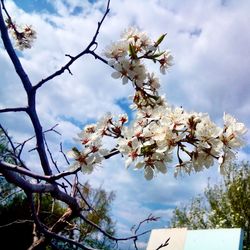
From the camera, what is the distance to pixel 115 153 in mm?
1605

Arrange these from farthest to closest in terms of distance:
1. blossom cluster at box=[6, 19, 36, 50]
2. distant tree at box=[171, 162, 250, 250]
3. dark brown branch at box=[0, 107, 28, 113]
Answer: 1. distant tree at box=[171, 162, 250, 250]
2. blossom cluster at box=[6, 19, 36, 50]
3. dark brown branch at box=[0, 107, 28, 113]

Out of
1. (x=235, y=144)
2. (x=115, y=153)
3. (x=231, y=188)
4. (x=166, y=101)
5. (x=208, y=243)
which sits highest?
(x=231, y=188)

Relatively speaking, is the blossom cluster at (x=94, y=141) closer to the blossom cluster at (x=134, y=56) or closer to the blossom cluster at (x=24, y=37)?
the blossom cluster at (x=134, y=56)

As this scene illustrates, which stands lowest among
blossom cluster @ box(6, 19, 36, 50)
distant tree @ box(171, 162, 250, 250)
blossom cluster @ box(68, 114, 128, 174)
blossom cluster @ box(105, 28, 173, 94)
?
blossom cluster @ box(68, 114, 128, 174)

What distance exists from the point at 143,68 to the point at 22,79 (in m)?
0.65

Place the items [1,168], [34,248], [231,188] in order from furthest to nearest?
[231,188] → [34,248] → [1,168]

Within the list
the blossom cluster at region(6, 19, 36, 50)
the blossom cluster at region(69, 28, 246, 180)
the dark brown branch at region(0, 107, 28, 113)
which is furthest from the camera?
the blossom cluster at region(6, 19, 36, 50)

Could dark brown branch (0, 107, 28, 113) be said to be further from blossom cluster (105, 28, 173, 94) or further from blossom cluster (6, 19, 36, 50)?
blossom cluster (6, 19, 36, 50)

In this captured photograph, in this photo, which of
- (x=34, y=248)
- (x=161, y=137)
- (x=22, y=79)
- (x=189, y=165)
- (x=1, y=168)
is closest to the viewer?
(x=1, y=168)

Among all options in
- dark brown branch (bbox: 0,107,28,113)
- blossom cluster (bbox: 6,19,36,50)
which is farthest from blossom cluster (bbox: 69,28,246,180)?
blossom cluster (bbox: 6,19,36,50)

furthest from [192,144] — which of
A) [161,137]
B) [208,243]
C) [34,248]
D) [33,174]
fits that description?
[208,243]

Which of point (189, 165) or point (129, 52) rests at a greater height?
point (129, 52)

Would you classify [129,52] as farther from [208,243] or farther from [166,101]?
[208,243]

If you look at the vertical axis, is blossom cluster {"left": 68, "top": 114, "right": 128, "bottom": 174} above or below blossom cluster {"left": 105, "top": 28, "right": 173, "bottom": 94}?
below
